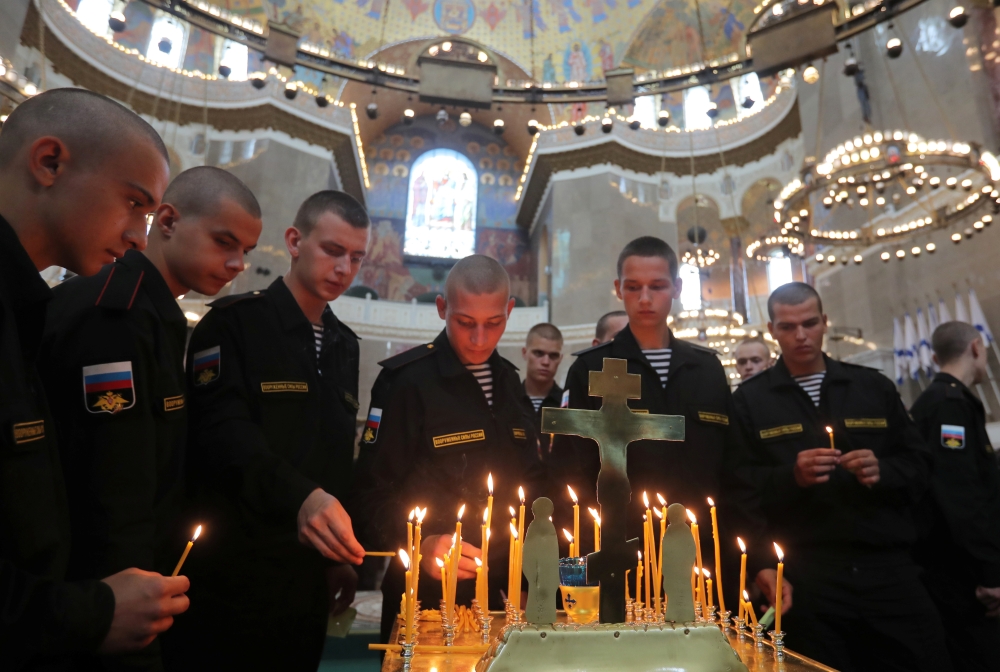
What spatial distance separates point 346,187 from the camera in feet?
65.6

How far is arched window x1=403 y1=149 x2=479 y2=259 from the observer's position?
70.0 feet

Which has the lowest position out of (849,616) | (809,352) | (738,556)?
(849,616)

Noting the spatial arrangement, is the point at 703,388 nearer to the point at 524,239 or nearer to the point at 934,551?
the point at 934,551

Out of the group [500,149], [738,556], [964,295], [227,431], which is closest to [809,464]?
[738,556]

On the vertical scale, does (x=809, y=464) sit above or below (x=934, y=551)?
above

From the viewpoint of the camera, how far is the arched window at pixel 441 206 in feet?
70.0

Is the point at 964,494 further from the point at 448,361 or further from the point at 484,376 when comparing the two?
the point at 448,361

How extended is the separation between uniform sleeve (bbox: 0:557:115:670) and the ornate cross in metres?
0.96

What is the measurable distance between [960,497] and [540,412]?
2.61 metres

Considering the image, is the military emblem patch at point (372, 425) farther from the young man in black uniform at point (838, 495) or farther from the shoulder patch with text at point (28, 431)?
the young man in black uniform at point (838, 495)

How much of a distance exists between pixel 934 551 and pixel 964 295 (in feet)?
29.6

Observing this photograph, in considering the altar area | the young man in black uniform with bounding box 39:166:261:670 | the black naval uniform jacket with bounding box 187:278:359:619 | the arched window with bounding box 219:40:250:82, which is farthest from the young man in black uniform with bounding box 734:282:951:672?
the arched window with bounding box 219:40:250:82

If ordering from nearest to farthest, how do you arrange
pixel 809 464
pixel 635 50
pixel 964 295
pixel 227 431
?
pixel 227 431 → pixel 809 464 → pixel 964 295 → pixel 635 50

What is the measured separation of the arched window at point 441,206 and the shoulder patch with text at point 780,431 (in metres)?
18.5
